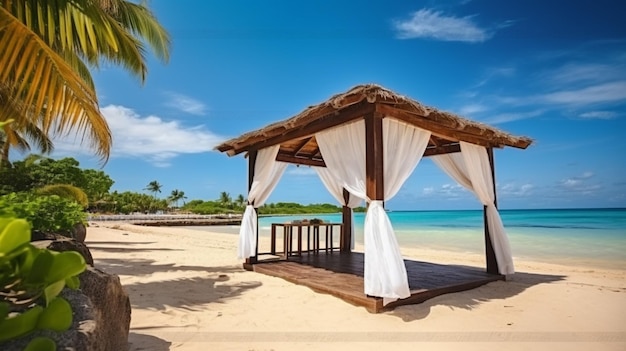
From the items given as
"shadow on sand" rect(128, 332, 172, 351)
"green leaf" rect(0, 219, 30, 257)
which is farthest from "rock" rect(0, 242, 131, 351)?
"green leaf" rect(0, 219, 30, 257)

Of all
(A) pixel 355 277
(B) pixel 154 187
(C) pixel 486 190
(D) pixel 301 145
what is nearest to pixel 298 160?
(D) pixel 301 145

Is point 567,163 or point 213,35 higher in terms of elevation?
point 213,35

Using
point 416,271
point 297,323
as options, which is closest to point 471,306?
point 416,271

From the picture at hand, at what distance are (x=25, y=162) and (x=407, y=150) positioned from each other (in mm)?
21471

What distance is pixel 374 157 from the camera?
3.60m

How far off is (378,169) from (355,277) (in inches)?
66.2

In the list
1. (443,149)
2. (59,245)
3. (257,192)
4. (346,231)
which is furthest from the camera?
(346,231)

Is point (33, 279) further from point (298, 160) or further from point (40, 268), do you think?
point (298, 160)

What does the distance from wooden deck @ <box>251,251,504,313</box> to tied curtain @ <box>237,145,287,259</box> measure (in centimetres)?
35

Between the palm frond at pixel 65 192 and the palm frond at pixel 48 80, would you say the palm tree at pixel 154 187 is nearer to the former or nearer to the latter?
the palm frond at pixel 65 192

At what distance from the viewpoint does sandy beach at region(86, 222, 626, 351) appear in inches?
103

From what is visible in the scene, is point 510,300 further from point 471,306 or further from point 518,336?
point 518,336

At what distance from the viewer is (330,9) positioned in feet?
22.6

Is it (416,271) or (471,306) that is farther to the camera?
(416,271)
